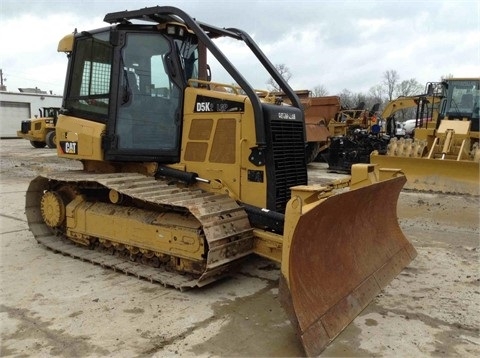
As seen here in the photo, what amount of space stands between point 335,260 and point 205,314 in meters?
1.22

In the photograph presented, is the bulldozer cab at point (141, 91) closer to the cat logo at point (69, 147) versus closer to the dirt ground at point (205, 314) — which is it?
the cat logo at point (69, 147)

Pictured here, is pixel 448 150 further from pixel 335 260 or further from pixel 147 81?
pixel 147 81

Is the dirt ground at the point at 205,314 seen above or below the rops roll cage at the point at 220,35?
below

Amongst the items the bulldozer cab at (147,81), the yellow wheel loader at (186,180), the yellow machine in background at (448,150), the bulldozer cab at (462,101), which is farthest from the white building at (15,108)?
the bulldozer cab at (147,81)

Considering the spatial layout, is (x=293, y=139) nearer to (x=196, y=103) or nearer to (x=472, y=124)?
(x=196, y=103)

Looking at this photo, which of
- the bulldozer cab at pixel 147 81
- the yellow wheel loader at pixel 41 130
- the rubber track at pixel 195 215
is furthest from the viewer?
the yellow wheel loader at pixel 41 130

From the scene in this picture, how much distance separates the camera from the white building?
35.8 meters

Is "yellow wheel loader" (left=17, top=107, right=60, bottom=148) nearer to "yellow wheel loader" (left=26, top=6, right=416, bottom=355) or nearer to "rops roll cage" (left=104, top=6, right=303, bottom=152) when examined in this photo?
"yellow wheel loader" (left=26, top=6, right=416, bottom=355)

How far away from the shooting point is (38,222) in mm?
6020

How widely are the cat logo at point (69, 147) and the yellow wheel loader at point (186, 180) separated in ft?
0.07

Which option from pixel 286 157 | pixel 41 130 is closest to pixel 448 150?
pixel 286 157

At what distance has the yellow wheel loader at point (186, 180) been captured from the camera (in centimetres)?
429

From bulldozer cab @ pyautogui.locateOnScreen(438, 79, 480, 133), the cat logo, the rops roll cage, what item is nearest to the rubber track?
the cat logo

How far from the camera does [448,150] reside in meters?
11.4
